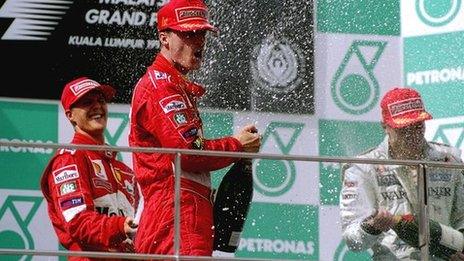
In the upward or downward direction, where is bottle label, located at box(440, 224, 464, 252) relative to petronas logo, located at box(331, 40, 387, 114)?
downward

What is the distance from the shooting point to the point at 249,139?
5984 mm

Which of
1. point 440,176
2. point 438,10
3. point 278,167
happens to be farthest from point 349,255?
point 438,10

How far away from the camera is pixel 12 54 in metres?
8.00

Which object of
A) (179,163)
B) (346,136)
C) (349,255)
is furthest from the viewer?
(346,136)

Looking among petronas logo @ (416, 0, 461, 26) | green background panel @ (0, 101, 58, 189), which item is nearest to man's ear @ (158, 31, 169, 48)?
green background panel @ (0, 101, 58, 189)

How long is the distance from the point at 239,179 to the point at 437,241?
69cm

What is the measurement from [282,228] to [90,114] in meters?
0.85

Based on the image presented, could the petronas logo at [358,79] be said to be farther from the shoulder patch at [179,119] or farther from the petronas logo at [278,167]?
the shoulder patch at [179,119]

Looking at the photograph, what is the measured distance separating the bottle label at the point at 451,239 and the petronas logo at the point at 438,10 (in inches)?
102

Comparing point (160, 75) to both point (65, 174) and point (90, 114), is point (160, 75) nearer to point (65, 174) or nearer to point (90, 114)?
point (65, 174)

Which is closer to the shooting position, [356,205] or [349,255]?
[349,255]

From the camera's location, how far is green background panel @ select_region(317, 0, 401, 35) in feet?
28.1

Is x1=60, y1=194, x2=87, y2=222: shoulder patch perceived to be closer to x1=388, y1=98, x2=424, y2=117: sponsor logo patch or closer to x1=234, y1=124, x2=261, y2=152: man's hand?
x1=234, y1=124, x2=261, y2=152: man's hand

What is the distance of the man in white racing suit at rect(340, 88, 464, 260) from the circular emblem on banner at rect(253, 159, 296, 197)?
0.97 m
